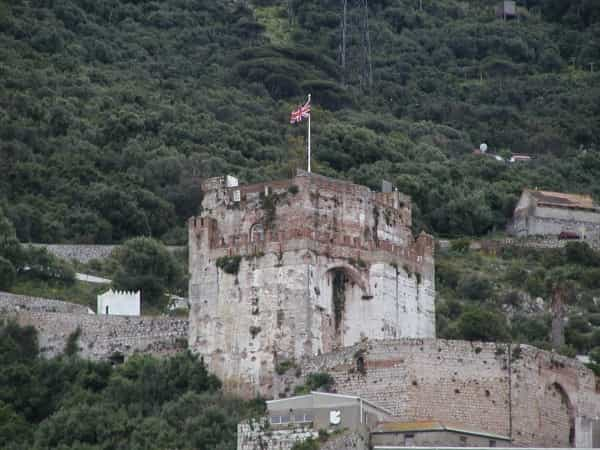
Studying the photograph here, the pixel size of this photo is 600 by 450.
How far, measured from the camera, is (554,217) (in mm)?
99625

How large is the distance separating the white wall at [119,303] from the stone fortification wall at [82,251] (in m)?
11.5

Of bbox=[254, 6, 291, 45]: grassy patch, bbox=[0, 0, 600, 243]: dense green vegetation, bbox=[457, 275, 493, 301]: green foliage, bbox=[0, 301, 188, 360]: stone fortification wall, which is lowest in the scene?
bbox=[0, 301, 188, 360]: stone fortification wall

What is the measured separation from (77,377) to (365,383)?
10.5 meters

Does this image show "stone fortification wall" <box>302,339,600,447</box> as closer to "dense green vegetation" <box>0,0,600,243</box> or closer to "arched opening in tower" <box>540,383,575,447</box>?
"arched opening in tower" <box>540,383,575,447</box>

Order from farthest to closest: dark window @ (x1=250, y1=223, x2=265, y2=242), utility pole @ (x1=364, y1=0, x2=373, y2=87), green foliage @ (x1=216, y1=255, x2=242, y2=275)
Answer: utility pole @ (x1=364, y1=0, x2=373, y2=87), dark window @ (x1=250, y1=223, x2=265, y2=242), green foliage @ (x1=216, y1=255, x2=242, y2=275)

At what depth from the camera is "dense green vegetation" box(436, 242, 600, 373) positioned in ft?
254

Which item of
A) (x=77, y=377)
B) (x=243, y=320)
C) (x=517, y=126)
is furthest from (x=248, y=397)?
(x=517, y=126)

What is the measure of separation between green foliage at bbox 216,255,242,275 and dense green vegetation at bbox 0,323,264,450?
101 inches

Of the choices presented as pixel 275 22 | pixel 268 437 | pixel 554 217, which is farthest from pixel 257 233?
pixel 275 22

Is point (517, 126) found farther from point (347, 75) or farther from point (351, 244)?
point (351, 244)

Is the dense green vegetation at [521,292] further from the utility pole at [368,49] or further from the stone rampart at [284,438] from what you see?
the utility pole at [368,49]

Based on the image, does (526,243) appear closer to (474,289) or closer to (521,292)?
(521,292)

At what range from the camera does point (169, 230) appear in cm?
9369

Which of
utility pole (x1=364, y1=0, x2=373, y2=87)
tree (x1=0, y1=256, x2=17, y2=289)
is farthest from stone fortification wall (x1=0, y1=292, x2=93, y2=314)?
utility pole (x1=364, y1=0, x2=373, y2=87)
